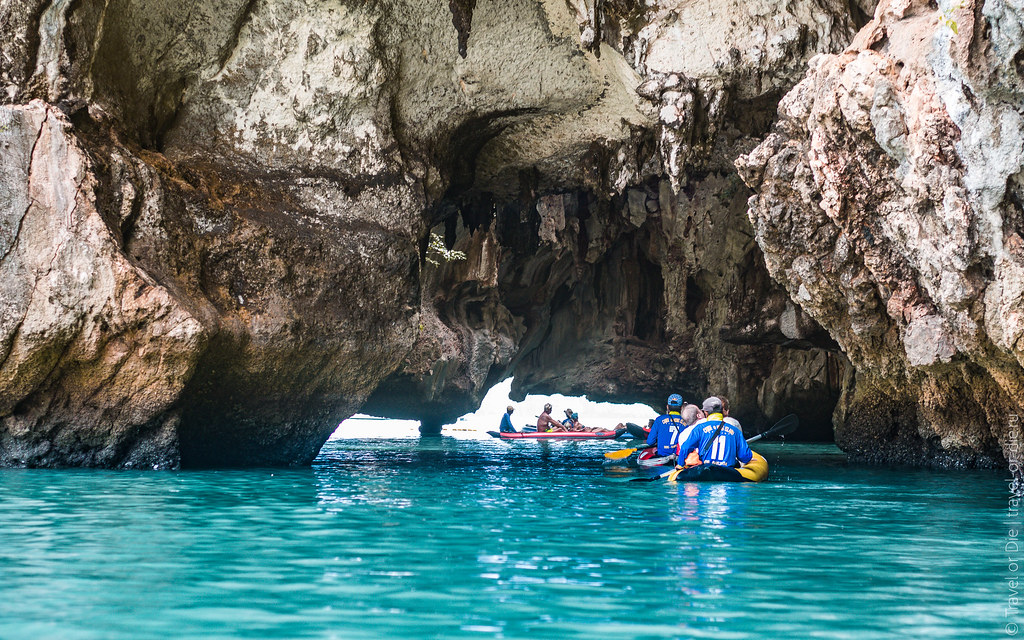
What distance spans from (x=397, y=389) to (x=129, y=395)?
14.7 metres

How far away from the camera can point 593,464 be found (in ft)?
45.0

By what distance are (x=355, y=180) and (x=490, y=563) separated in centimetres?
881

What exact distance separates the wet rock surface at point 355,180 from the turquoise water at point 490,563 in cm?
203

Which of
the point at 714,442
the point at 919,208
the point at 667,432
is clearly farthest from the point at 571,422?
the point at 919,208

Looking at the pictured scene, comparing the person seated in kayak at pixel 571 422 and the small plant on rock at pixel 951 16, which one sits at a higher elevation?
→ the small plant on rock at pixel 951 16

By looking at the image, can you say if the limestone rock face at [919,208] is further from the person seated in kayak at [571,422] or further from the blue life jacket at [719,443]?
the person seated in kayak at [571,422]

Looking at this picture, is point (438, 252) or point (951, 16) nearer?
point (951, 16)

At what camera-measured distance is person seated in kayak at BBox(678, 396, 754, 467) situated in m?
9.78

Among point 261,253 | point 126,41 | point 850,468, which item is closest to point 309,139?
point 261,253

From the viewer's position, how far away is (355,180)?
40.7ft

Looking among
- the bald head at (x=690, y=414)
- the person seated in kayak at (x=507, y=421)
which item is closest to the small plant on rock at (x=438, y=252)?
the person seated in kayak at (x=507, y=421)

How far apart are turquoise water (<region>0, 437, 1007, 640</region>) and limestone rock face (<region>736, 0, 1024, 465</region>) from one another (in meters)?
2.35

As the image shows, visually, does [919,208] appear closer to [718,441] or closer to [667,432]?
[718,441]

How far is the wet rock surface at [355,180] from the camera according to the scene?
9688mm
